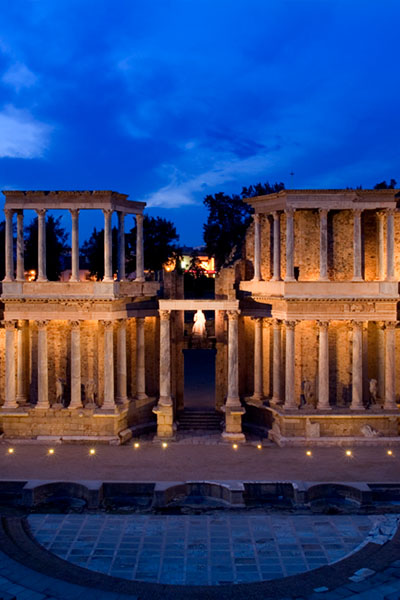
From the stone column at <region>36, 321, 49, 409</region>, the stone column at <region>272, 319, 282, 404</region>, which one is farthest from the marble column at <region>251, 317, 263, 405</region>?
the stone column at <region>36, 321, 49, 409</region>

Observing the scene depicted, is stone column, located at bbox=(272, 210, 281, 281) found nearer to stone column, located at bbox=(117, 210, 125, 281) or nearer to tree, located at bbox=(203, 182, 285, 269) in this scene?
stone column, located at bbox=(117, 210, 125, 281)

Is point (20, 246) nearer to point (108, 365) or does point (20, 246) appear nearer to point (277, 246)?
point (108, 365)

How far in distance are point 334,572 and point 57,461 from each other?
11.5 metres

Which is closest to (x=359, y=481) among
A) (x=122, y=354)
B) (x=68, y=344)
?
(x=122, y=354)

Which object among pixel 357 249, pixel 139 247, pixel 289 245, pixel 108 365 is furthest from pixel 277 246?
pixel 108 365

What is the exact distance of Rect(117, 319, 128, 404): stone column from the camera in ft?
85.6

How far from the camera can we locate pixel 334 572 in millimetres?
14133

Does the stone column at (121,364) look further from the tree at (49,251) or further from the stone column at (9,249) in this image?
the tree at (49,251)

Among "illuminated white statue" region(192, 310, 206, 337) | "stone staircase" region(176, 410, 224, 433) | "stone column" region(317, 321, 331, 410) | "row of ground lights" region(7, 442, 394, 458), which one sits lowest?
"row of ground lights" region(7, 442, 394, 458)

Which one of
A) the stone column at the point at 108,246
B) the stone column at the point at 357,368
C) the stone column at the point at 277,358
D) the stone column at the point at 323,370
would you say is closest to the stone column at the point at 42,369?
the stone column at the point at 108,246

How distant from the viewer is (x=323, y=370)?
82.7ft

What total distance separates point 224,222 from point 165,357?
3007 cm

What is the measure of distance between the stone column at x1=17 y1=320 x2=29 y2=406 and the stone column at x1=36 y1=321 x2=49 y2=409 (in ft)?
3.57

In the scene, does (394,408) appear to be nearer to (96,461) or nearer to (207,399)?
(207,399)
